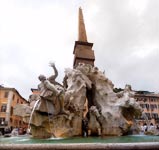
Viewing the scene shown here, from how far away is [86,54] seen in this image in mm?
24609

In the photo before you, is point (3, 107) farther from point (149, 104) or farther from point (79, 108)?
point (149, 104)

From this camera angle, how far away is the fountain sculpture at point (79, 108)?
9.77m

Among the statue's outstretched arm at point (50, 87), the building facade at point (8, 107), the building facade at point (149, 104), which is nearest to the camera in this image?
the statue's outstretched arm at point (50, 87)

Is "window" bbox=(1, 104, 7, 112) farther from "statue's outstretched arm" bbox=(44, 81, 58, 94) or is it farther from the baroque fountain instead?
"statue's outstretched arm" bbox=(44, 81, 58, 94)

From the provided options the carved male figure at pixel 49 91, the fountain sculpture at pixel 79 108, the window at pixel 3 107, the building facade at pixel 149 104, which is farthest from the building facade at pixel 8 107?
the building facade at pixel 149 104

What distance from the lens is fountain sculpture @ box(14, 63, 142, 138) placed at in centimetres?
977

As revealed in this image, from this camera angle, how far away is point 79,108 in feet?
37.1

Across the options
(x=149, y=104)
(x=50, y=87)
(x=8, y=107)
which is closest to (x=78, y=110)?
(x=50, y=87)

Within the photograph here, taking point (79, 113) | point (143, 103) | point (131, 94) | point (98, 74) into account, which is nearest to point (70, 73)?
point (98, 74)

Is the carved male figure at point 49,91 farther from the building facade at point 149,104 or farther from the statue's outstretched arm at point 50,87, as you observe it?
the building facade at point 149,104

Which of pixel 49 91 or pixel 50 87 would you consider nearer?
pixel 50 87

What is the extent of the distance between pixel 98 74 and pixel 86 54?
37.7 ft

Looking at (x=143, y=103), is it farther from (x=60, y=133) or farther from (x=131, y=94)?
(x=60, y=133)

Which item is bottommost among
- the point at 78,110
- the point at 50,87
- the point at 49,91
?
the point at 78,110
